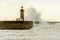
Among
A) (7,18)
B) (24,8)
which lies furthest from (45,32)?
(7,18)

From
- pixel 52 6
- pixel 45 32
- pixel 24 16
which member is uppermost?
pixel 52 6

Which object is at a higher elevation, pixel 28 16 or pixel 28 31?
pixel 28 16

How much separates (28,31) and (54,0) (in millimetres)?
652

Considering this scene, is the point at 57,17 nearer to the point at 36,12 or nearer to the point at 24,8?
the point at 36,12

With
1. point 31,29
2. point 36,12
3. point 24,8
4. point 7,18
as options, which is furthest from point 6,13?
point 31,29

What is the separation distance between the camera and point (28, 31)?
4.14 feet

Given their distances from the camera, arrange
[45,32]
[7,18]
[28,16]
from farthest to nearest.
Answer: [7,18], [28,16], [45,32]

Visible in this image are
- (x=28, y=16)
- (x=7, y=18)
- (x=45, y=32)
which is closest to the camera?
(x=45, y=32)

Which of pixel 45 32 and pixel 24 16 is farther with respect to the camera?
pixel 24 16

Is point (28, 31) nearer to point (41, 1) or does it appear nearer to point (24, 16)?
point (24, 16)

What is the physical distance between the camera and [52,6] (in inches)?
67.1

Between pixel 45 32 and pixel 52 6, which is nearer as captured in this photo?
pixel 45 32

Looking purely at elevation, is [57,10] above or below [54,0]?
below

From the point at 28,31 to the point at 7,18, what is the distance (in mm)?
499
